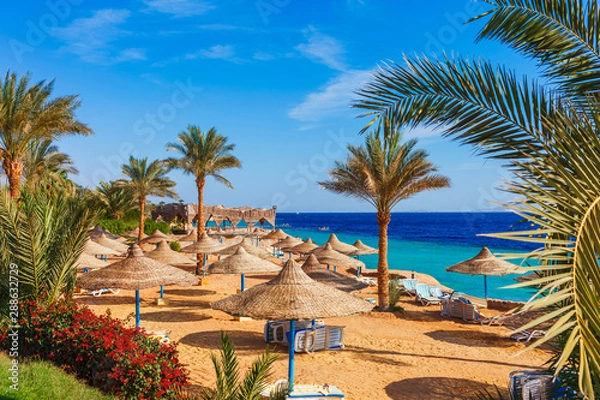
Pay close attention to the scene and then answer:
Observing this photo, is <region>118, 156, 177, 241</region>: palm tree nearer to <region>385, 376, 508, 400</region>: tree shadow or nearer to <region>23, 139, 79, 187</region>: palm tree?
<region>23, 139, 79, 187</region>: palm tree

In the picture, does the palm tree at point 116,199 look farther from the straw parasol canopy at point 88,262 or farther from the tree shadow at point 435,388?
the tree shadow at point 435,388

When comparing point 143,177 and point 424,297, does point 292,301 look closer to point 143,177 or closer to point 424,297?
point 424,297

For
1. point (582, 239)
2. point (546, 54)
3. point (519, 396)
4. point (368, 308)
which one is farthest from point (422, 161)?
point (582, 239)

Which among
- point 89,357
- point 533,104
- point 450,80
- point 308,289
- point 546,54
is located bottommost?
point 89,357

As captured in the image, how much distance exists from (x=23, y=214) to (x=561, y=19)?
9.40 metres

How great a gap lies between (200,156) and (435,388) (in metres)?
18.1

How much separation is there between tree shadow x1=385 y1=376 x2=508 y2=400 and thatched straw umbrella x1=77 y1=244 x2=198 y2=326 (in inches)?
254

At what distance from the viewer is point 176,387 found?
6371mm

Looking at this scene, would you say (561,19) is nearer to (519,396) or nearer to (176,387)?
(519,396)

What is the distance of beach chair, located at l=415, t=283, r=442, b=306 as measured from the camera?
17.5m

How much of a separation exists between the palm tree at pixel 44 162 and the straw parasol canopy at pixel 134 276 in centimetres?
879

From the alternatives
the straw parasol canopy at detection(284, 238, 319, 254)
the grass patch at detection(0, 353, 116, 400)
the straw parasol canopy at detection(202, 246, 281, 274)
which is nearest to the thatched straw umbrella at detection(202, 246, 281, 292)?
the straw parasol canopy at detection(202, 246, 281, 274)

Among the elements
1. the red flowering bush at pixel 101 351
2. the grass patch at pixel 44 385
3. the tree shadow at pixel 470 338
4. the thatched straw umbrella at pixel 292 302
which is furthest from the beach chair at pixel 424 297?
the grass patch at pixel 44 385

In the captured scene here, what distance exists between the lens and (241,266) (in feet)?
48.9
